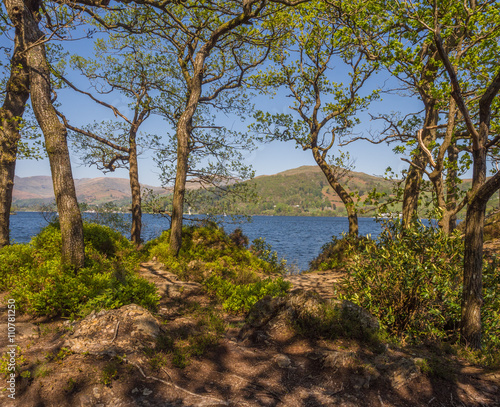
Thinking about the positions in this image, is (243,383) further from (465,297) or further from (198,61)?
(198,61)

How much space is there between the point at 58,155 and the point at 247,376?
7.24 meters

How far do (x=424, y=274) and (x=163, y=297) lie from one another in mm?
6495

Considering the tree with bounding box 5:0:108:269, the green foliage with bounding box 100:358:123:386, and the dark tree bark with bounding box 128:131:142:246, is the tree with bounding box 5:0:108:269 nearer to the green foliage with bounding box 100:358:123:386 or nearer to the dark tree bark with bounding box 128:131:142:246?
the green foliage with bounding box 100:358:123:386

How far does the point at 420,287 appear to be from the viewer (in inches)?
231

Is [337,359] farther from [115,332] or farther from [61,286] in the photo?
[61,286]

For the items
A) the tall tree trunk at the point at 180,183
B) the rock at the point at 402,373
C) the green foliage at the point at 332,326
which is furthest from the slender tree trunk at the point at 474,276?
the tall tree trunk at the point at 180,183

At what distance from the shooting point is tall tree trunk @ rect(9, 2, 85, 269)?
7520mm

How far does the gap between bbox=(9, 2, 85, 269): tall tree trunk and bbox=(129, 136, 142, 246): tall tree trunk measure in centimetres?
937

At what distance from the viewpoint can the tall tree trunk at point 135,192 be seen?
55.6ft

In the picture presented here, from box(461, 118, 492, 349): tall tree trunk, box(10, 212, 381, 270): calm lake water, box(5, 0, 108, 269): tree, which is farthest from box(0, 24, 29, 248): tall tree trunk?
box(461, 118, 492, 349): tall tree trunk

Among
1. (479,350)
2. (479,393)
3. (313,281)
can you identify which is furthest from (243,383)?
(313,281)

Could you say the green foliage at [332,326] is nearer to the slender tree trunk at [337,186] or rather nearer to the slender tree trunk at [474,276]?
the slender tree trunk at [474,276]

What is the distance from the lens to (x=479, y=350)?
5.39 meters

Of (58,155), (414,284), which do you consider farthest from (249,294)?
(58,155)
